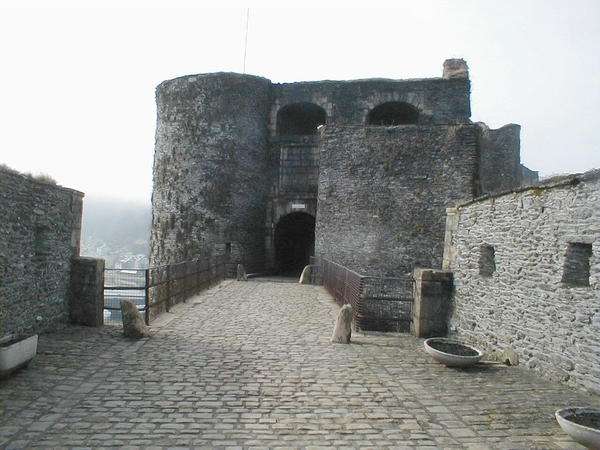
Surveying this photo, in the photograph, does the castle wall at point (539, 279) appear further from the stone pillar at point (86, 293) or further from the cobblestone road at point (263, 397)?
the stone pillar at point (86, 293)

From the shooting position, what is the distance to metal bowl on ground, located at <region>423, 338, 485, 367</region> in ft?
21.5

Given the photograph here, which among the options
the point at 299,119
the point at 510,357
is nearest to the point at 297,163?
the point at 299,119

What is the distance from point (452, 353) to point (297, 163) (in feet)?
48.3

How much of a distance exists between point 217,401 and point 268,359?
1.75m

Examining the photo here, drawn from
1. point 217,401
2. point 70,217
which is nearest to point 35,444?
point 217,401

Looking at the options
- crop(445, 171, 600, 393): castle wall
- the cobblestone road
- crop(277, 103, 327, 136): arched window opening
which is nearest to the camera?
the cobblestone road

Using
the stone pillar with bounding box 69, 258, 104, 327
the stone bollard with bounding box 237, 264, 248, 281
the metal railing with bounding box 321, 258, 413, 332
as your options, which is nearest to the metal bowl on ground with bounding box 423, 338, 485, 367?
the metal railing with bounding box 321, 258, 413, 332

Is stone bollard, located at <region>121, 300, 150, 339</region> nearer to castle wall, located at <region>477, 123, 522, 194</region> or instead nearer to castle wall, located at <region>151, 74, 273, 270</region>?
castle wall, located at <region>151, 74, 273, 270</region>

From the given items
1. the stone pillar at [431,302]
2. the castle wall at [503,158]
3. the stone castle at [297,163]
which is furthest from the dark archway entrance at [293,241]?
the stone pillar at [431,302]

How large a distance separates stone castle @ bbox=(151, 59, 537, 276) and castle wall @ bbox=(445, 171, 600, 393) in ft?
24.2

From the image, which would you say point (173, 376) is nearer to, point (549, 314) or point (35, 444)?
point (35, 444)

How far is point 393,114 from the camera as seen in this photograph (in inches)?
866

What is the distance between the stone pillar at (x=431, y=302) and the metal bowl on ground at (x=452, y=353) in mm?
1435

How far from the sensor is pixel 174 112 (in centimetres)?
2022
